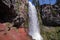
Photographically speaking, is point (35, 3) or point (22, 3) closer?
point (35, 3)

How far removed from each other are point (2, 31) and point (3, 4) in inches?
128

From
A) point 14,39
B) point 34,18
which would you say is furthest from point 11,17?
point 34,18

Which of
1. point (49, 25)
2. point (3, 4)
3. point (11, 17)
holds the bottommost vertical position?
point (49, 25)

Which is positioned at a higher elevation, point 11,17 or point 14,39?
point 11,17

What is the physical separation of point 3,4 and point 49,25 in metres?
11.3

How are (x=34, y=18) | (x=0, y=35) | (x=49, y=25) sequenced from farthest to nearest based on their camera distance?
(x=49, y=25) → (x=34, y=18) → (x=0, y=35)

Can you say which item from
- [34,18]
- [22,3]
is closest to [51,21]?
[34,18]

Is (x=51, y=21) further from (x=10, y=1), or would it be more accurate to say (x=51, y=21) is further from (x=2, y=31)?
(x=2, y=31)

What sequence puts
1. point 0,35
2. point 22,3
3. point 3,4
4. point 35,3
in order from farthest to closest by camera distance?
point 22,3 → point 3,4 → point 0,35 → point 35,3

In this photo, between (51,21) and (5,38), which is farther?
(51,21)

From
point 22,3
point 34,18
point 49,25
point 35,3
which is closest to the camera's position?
point 35,3

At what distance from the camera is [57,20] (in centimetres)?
2683

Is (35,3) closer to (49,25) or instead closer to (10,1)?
(10,1)

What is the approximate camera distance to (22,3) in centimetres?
1789
